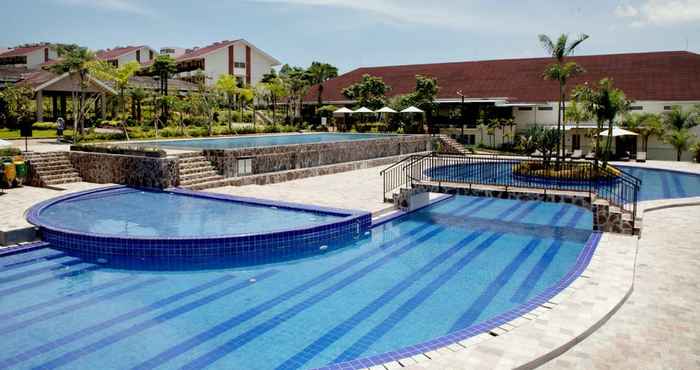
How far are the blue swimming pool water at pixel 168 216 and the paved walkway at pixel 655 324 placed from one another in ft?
21.3

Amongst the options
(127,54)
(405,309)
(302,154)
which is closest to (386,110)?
(302,154)

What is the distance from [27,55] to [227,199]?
173ft

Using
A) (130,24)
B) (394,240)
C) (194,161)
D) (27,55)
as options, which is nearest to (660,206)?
(394,240)

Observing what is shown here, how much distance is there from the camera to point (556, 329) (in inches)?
249

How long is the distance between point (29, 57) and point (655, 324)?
63764 millimetres

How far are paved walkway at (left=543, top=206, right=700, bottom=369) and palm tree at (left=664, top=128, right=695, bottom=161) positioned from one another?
22.3 m

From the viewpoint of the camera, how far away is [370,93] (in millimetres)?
40500

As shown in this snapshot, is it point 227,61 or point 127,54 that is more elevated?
Answer: point 127,54

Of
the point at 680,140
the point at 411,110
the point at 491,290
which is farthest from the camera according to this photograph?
the point at 411,110

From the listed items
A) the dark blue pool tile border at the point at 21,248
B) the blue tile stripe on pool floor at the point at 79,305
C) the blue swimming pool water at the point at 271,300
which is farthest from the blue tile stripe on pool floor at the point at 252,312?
the dark blue pool tile border at the point at 21,248

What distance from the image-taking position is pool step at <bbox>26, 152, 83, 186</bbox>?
17172mm

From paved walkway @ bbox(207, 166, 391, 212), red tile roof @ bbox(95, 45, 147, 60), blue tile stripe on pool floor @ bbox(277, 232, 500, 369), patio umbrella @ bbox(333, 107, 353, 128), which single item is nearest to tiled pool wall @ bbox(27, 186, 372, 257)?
blue tile stripe on pool floor @ bbox(277, 232, 500, 369)

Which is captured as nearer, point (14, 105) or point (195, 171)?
point (195, 171)

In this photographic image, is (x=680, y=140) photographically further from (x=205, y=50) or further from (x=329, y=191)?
(x=205, y=50)
